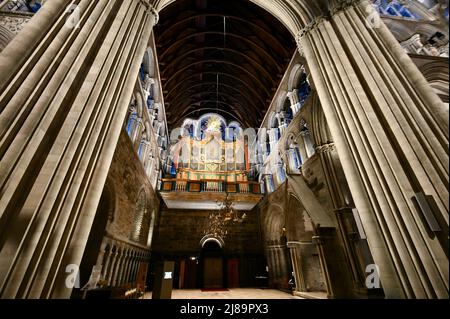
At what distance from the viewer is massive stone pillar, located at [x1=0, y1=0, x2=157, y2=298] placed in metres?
1.94

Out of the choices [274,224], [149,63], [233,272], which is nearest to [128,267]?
[233,272]

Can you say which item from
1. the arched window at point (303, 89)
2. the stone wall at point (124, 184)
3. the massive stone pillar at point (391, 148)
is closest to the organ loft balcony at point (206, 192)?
the stone wall at point (124, 184)

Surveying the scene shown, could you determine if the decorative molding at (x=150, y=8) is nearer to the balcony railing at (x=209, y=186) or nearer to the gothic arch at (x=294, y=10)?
the gothic arch at (x=294, y=10)

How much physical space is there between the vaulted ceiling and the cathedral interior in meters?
0.10

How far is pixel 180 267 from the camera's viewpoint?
11.8m

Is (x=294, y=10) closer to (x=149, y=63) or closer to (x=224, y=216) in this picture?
(x=149, y=63)

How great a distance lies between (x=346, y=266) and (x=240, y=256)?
7.91 metres

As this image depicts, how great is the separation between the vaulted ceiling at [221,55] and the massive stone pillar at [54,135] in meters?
7.76

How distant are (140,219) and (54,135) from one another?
791 centimetres

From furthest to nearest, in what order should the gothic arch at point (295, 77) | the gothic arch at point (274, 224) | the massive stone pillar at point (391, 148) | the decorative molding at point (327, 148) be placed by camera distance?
1. the gothic arch at point (274, 224)
2. the gothic arch at point (295, 77)
3. the decorative molding at point (327, 148)
4. the massive stone pillar at point (391, 148)

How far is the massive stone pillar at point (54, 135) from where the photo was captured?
6.37 feet

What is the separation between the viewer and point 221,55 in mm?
12750

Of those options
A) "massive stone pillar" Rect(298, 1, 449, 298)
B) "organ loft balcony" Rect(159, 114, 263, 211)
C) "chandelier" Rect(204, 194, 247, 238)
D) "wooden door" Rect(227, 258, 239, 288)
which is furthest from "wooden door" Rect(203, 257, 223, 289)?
"massive stone pillar" Rect(298, 1, 449, 298)

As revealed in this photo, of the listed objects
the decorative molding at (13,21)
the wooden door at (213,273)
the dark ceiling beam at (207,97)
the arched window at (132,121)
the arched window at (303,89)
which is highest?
the dark ceiling beam at (207,97)
